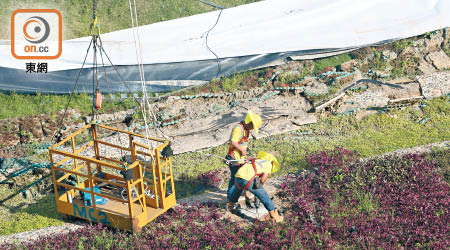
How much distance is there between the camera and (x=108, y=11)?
18266mm

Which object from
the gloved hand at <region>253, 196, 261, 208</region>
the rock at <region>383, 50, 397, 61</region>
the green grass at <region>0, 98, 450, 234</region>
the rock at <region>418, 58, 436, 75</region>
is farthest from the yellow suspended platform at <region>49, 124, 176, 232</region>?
the rock at <region>418, 58, 436, 75</region>

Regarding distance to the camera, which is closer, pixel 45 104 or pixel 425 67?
pixel 45 104

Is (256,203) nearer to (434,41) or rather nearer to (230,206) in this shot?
(230,206)

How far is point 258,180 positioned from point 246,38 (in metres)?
7.14

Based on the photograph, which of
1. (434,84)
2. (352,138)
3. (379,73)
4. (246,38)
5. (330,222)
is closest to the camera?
(330,222)

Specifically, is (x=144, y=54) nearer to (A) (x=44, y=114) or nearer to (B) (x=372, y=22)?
(A) (x=44, y=114)

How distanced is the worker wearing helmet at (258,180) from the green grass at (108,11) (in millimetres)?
9766

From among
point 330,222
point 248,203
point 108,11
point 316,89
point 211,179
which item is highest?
point 108,11

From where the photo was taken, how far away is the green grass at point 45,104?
14086 mm

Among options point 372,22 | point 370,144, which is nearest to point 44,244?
point 370,144

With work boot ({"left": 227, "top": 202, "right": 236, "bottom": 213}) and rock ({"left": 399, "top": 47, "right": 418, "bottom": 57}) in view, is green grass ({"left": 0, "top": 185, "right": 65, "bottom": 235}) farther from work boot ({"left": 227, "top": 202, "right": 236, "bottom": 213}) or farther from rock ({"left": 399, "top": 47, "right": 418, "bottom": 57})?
rock ({"left": 399, "top": 47, "right": 418, "bottom": 57})

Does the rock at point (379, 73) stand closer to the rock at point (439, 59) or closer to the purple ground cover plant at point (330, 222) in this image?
the rock at point (439, 59)

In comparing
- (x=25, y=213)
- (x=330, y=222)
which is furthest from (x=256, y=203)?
(x=25, y=213)

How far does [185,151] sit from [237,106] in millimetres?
2087
